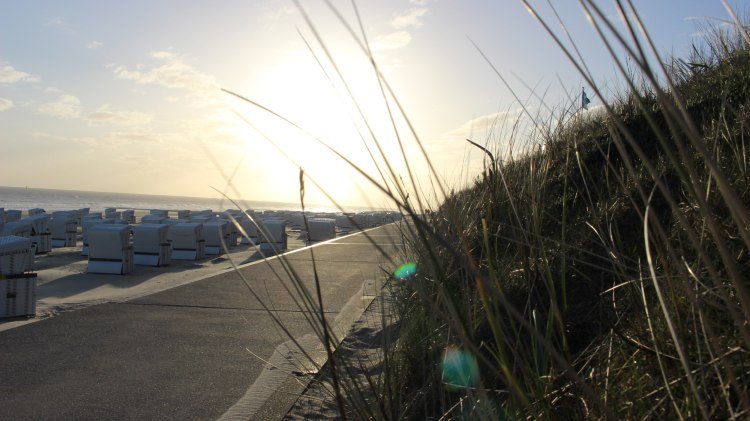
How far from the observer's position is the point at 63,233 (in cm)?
1627

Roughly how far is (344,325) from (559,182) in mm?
2296

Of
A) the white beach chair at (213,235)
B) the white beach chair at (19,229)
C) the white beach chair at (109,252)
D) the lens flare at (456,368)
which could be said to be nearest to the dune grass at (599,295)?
the lens flare at (456,368)

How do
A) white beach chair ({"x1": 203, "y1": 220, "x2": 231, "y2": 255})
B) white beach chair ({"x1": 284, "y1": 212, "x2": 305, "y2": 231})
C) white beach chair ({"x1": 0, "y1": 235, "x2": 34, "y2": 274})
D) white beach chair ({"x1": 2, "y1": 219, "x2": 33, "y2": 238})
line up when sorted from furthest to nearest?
white beach chair ({"x1": 284, "y1": 212, "x2": 305, "y2": 231})
white beach chair ({"x1": 203, "y1": 220, "x2": 231, "y2": 255})
white beach chair ({"x1": 2, "y1": 219, "x2": 33, "y2": 238})
white beach chair ({"x1": 0, "y1": 235, "x2": 34, "y2": 274})

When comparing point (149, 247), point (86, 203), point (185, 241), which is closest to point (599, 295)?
point (149, 247)

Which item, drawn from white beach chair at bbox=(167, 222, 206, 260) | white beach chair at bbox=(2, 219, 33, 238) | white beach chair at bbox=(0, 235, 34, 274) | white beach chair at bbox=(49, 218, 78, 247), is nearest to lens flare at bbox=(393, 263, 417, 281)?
white beach chair at bbox=(0, 235, 34, 274)

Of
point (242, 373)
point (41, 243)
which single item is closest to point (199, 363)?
point (242, 373)

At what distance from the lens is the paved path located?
2.84 metres

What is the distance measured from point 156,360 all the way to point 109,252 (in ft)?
22.7

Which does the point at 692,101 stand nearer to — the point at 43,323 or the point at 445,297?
the point at 445,297

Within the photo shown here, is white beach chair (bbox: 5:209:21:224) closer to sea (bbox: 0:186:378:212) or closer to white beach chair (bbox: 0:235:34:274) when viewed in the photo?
sea (bbox: 0:186:378:212)

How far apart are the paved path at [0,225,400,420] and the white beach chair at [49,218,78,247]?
492 inches

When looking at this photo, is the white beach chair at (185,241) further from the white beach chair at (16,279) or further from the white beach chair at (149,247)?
the white beach chair at (16,279)

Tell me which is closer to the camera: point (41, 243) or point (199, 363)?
point (199, 363)

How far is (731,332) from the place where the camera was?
1384 millimetres
